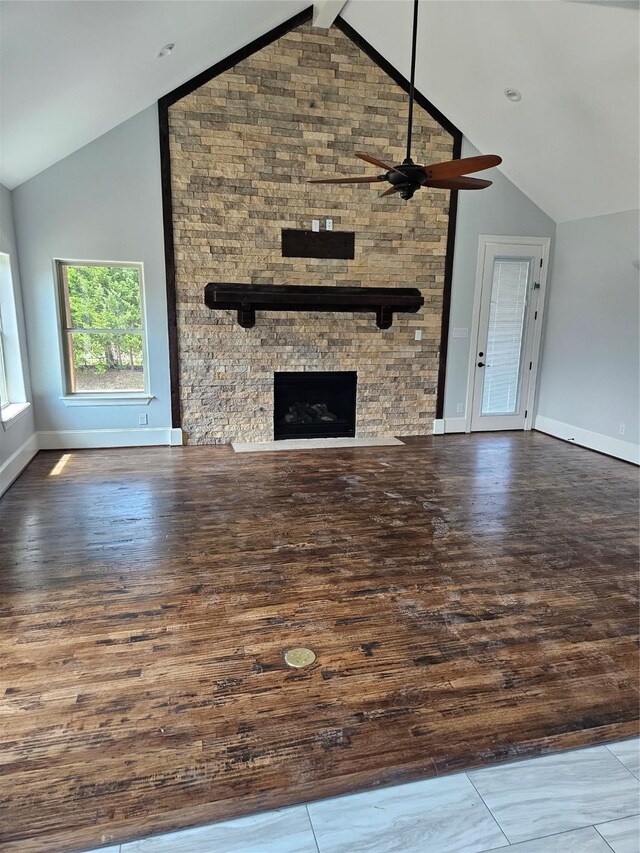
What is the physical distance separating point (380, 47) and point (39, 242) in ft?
13.1

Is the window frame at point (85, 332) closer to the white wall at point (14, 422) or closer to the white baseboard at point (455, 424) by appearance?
the white wall at point (14, 422)

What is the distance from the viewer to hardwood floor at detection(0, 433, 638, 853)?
1.81 metres

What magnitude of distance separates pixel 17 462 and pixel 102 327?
5.34 feet

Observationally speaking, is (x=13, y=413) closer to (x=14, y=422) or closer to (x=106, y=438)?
(x=14, y=422)

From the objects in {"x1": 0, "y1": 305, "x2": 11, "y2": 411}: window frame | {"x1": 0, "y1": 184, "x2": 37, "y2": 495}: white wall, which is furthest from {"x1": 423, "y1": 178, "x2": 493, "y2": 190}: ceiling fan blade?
{"x1": 0, "y1": 305, "x2": 11, "y2": 411}: window frame

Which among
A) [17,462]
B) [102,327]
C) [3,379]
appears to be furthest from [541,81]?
[17,462]

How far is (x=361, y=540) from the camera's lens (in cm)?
360

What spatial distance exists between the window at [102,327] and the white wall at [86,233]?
4.8 inches

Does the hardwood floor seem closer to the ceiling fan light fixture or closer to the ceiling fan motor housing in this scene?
the ceiling fan motor housing

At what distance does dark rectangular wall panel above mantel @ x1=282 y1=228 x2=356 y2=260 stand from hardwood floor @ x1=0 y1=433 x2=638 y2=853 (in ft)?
8.68

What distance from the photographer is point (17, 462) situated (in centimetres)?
480

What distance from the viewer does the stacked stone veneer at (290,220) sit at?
5324mm

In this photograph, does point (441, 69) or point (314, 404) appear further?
point (314, 404)

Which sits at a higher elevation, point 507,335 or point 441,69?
point 441,69
